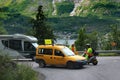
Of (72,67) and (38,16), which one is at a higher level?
(38,16)

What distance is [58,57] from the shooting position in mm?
26656

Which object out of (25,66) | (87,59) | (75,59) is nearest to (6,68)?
(25,66)

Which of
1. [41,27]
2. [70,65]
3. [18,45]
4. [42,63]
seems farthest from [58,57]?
[41,27]

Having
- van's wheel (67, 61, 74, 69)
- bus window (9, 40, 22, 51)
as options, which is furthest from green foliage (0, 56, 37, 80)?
bus window (9, 40, 22, 51)

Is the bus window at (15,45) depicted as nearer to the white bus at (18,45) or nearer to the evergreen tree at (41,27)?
the white bus at (18,45)

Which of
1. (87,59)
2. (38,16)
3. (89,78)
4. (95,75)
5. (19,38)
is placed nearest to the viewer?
(89,78)

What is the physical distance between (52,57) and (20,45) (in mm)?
9465

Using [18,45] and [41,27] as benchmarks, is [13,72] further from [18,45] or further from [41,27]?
[41,27]

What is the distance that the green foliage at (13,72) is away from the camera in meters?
11.5

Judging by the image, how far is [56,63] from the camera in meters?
26.8

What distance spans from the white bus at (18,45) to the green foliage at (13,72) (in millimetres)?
21192

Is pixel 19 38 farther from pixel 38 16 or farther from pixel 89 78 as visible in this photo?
pixel 38 16

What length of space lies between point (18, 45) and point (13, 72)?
23.3 m

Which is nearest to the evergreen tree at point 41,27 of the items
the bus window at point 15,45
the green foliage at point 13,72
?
the bus window at point 15,45
